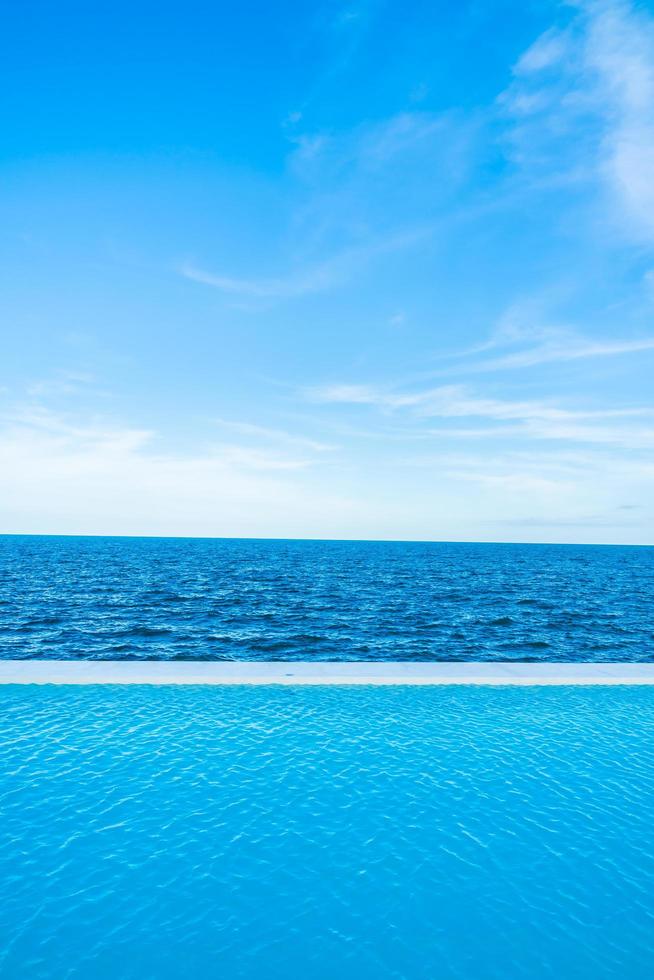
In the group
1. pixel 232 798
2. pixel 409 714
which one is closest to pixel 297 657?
pixel 409 714

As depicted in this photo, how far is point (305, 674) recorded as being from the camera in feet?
52.1

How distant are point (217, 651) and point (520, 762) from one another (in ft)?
51.2

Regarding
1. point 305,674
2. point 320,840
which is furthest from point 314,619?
point 320,840

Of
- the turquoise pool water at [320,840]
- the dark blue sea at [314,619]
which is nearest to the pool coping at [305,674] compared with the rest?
the turquoise pool water at [320,840]

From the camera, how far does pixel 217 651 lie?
2441 centimetres

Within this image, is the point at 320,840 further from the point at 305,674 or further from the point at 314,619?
the point at 314,619

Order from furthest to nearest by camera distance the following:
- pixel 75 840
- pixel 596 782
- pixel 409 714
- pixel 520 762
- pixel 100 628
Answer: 1. pixel 100 628
2. pixel 409 714
3. pixel 520 762
4. pixel 596 782
5. pixel 75 840

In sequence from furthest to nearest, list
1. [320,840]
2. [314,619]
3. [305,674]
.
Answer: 1. [314,619]
2. [305,674]
3. [320,840]

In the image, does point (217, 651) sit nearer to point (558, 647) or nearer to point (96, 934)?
point (558, 647)

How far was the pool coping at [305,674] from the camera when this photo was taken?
596 inches

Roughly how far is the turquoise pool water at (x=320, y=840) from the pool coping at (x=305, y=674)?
124 cm

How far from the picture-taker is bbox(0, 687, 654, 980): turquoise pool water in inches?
251

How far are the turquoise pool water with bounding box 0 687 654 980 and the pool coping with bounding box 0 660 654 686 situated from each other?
4.08 ft

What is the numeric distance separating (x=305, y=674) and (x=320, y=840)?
7.38 metres
